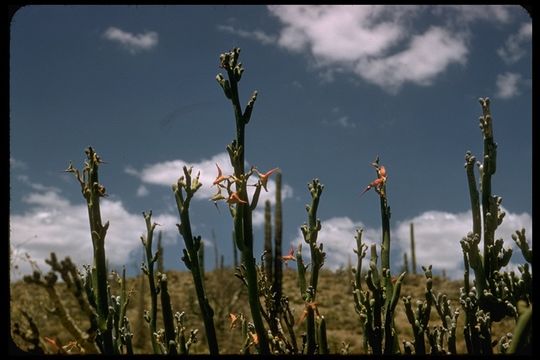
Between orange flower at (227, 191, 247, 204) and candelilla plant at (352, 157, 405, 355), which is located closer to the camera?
orange flower at (227, 191, 247, 204)

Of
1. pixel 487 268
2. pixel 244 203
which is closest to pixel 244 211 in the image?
pixel 244 203

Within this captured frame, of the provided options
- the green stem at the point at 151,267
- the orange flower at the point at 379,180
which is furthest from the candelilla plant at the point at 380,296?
the green stem at the point at 151,267

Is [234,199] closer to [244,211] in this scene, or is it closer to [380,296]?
[244,211]

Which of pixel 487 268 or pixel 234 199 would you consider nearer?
pixel 234 199

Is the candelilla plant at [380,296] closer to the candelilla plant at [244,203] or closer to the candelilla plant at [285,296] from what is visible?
the candelilla plant at [285,296]

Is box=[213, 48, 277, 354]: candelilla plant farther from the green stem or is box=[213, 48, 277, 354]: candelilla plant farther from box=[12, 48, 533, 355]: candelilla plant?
the green stem

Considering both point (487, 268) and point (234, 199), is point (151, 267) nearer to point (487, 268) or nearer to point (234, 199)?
point (234, 199)

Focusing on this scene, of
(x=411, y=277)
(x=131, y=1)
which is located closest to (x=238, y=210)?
(x=131, y=1)

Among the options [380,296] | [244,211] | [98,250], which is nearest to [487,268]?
[380,296]

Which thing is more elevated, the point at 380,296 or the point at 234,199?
the point at 234,199

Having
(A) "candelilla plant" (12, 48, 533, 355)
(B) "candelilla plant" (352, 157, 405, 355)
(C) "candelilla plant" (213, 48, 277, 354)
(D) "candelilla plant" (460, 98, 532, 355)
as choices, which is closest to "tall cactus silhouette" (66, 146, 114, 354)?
(A) "candelilla plant" (12, 48, 533, 355)
